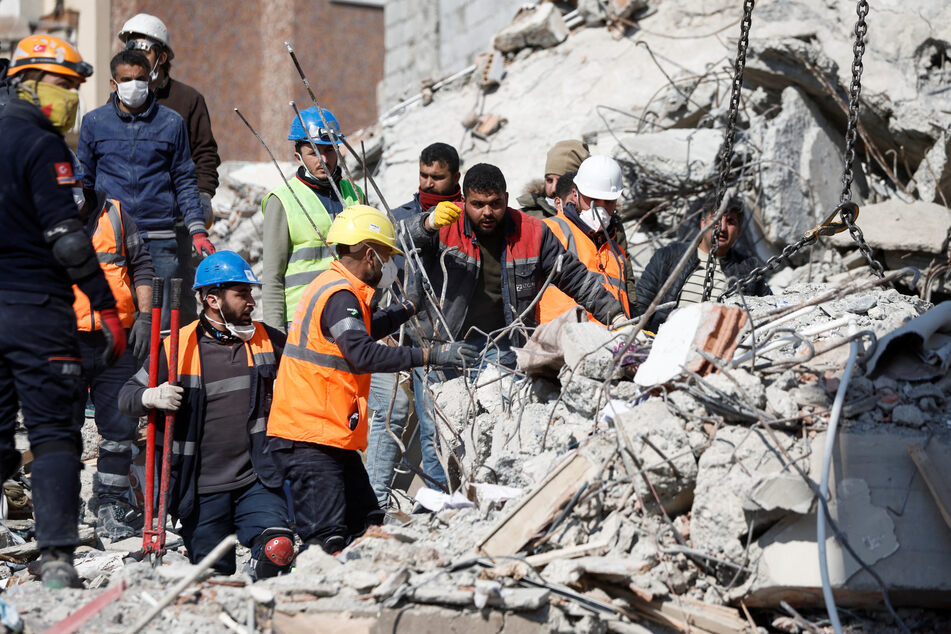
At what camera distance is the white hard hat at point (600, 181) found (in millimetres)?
6547

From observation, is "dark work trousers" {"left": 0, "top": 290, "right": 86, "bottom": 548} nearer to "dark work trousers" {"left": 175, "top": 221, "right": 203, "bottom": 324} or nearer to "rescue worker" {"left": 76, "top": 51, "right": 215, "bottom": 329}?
"rescue worker" {"left": 76, "top": 51, "right": 215, "bottom": 329}

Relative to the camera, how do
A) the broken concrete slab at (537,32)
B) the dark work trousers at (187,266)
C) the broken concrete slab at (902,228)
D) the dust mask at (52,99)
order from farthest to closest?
1. the broken concrete slab at (537,32)
2. the broken concrete slab at (902,228)
3. the dark work trousers at (187,266)
4. the dust mask at (52,99)

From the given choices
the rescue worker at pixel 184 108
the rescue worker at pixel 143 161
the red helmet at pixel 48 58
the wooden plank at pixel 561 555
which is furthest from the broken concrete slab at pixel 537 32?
the wooden plank at pixel 561 555

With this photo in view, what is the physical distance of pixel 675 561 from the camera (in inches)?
171

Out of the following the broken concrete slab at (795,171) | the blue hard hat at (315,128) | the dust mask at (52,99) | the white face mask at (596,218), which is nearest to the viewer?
the dust mask at (52,99)

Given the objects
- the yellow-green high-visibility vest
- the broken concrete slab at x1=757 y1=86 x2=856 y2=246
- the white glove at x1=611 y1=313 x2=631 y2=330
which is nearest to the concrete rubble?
the white glove at x1=611 y1=313 x2=631 y2=330

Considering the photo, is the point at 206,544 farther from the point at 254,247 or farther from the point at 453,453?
the point at 254,247

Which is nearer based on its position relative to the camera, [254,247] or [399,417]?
[399,417]

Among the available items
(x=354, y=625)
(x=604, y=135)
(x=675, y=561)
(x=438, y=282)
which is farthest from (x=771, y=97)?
(x=354, y=625)

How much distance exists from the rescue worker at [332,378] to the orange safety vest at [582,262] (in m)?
1.11

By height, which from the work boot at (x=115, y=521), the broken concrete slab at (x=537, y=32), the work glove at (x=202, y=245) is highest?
the broken concrete slab at (x=537, y=32)

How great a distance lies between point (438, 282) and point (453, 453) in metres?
A: 1.05

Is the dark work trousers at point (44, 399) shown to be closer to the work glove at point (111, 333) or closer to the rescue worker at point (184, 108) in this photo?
the work glove at point (111, 333)

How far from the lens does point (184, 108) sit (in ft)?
23.7
